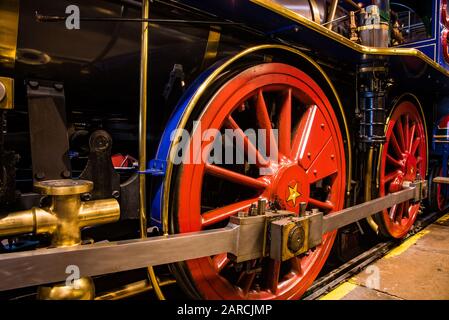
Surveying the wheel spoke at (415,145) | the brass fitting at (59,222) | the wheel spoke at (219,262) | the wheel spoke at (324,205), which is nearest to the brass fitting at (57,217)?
the brass fitting at (59,222)

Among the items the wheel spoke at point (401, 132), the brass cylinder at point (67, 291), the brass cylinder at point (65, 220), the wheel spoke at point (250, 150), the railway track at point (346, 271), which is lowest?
the railway track at point (346, 271)

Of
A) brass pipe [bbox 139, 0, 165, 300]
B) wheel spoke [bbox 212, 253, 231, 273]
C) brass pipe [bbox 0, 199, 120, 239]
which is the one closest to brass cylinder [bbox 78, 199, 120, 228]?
brass pipe [bbox 0, 199, 120, 239]

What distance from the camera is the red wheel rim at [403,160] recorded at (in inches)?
107

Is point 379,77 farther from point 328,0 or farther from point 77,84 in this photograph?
point 77,84

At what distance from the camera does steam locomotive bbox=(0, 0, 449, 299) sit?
3.42ft

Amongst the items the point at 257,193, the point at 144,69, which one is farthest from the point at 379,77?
the point at 144,69

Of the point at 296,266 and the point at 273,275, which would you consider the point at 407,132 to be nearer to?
the point at 296,266

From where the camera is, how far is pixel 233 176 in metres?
1.47

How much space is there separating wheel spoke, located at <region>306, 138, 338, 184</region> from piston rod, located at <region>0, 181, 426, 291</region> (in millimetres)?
407

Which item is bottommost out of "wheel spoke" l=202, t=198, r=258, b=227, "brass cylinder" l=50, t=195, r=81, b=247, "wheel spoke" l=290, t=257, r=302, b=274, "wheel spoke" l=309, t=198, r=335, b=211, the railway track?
the railway track

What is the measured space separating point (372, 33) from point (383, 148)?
2.92ft

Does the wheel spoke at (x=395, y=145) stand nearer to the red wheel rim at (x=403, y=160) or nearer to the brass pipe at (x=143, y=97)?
the red wheel rim at (x=403, y=160)

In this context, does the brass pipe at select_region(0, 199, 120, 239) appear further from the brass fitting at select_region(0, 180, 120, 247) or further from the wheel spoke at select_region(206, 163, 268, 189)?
the wheel spoke at select_region(206, 163, 268, 189)

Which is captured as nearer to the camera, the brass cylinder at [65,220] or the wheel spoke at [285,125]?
the brass cylinder at [65,220]
